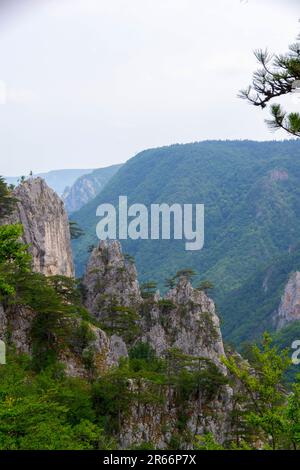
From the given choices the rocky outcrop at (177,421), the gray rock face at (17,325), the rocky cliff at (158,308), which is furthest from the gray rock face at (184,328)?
the gray rock face at (17,325)

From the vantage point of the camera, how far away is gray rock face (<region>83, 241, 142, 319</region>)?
46656mm

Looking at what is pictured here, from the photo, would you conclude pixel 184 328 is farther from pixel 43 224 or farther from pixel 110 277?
pixel 43 224

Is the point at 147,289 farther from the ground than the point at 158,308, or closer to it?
farther from the ground

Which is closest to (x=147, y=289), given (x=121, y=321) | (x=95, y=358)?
(x=121, y=321)

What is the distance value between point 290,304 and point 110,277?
234 ft

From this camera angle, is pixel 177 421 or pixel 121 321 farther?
pixel 121 321

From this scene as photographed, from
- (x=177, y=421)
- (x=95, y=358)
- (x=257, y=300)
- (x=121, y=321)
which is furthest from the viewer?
(x=257, y=300)

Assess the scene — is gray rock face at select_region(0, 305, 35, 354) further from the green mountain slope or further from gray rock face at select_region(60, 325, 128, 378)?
the green mountain slope

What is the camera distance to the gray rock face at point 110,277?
46656 millimetres

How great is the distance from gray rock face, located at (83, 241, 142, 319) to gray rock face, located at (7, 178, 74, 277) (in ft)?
11.4

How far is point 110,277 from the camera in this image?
156 ft

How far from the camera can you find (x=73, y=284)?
37344 mm

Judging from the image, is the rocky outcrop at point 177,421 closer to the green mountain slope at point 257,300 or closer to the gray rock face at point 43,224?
the gray rock face at point 43,224
